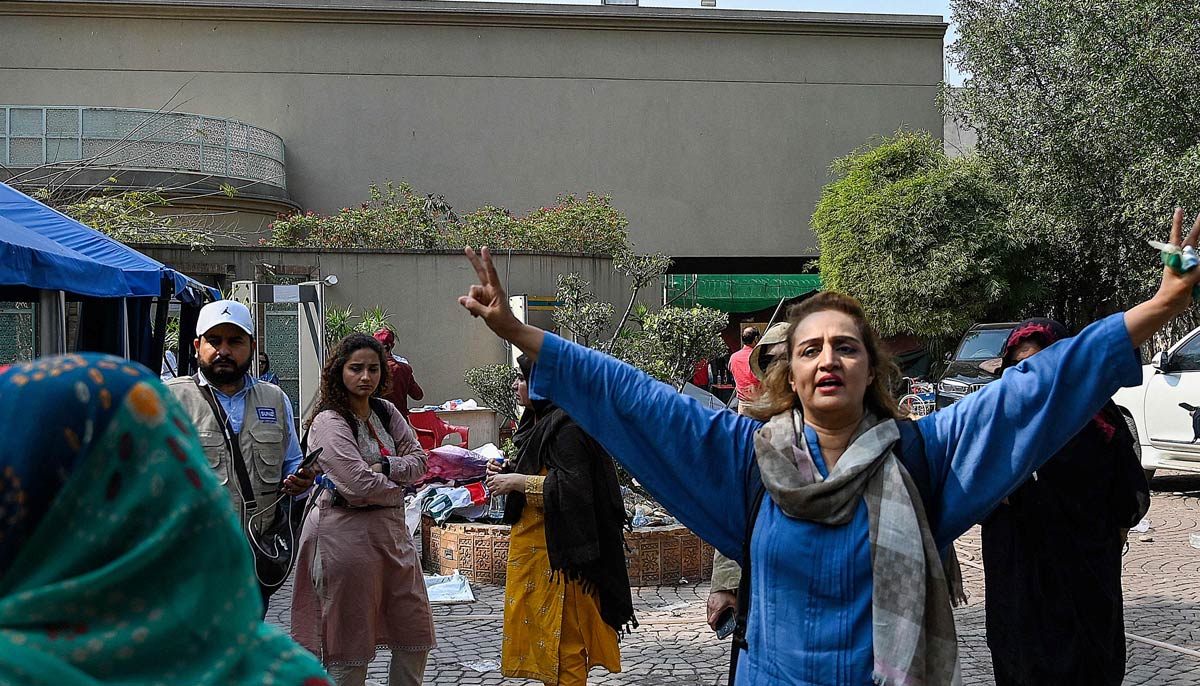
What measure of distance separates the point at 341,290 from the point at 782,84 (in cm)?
1594

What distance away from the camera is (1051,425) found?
252cm

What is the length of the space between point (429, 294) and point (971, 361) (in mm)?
8879

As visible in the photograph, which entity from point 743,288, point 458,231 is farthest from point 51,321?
point 743,288

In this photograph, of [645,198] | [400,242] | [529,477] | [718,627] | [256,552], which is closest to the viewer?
[718,627]

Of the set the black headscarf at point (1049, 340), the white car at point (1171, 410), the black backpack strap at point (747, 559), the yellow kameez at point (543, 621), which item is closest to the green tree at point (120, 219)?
the yellow kameez at point (543, 621)

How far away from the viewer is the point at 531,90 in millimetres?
27516

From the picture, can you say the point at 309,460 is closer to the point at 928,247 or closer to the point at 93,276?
the point at 93,276

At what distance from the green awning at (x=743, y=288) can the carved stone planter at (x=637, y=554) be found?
18.4m

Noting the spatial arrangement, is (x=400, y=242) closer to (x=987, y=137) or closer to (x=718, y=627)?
(x=987, y=137)

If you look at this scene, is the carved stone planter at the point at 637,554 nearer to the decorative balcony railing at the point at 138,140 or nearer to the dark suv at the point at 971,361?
the dark suv at the point at 971,361

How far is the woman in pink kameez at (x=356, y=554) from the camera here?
4.61 metres

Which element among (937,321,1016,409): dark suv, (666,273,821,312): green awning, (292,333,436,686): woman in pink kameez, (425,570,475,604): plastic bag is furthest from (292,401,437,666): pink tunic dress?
(666,273,821,312): green awning

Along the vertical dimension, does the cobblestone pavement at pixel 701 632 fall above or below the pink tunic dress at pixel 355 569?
below

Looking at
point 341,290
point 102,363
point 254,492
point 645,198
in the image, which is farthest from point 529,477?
point 645,198
